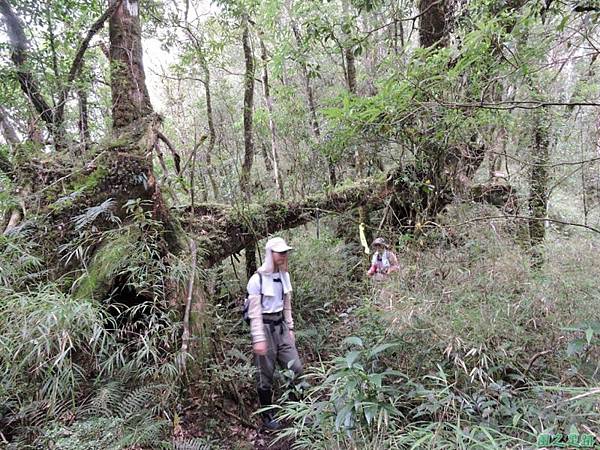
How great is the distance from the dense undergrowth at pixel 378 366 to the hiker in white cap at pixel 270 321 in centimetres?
22

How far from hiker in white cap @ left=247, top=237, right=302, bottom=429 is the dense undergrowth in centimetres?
22

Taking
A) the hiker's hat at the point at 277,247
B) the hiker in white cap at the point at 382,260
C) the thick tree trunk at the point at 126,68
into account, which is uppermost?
the thick tree trunk at the point at 126,68

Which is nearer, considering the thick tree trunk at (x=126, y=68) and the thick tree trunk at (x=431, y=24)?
the thick tree trunk at (x=126, y=68)

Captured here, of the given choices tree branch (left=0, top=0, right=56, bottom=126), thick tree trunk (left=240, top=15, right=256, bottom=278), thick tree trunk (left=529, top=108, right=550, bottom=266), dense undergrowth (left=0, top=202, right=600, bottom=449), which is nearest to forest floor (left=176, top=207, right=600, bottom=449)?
dense undergrowth (left=0, top=202, right=600, bottom=449)

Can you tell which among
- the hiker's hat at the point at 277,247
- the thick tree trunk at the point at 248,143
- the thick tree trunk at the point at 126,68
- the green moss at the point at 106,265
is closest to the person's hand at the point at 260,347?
the hiker's hat at the point at 277,247

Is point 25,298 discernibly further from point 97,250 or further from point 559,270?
point 559,270

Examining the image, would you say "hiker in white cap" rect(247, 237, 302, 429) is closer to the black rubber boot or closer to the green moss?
the black rubber boot

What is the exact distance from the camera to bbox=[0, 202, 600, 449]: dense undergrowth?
2326mm

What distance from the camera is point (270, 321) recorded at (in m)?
3.83

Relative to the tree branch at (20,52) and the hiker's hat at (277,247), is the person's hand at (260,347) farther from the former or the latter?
the tree branch at (20,52)

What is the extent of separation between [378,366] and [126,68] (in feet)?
15.6

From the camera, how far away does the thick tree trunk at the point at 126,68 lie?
476 centimetres

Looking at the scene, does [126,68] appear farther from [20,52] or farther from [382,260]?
[382,260]

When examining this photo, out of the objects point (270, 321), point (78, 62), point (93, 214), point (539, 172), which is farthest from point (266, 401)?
point (78, 62)
